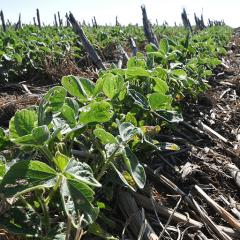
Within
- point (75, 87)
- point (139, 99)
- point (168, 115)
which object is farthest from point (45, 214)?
point (168, 115)

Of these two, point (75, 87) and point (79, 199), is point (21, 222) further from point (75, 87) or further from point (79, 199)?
point (75, 87)

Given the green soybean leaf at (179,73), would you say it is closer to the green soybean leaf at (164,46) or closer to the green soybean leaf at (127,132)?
the green soybean leaf at (164,46)

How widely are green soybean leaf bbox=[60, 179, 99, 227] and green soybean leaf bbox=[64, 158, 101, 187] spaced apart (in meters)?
0.02

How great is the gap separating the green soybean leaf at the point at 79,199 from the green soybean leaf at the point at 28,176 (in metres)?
0.05

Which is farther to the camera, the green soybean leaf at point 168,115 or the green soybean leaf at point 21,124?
the green soybean leaf at point 168,115

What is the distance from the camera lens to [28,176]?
130 cm

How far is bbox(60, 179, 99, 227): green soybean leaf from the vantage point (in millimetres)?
1297

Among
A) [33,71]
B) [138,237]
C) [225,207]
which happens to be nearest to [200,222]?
[225,207]

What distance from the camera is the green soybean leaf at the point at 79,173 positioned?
1.30 metres

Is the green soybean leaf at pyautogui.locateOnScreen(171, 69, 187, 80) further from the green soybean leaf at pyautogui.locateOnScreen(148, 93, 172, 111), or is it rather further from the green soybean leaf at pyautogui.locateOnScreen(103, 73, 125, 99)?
the green soybean leaf at pyautogui.locateOnScreen(103, 73, 125, 99)

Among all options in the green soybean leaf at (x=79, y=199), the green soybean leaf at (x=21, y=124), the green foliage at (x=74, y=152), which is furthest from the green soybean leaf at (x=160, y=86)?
the green soybean leaf at (x=79, y=199)

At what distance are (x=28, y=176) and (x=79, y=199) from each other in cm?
18

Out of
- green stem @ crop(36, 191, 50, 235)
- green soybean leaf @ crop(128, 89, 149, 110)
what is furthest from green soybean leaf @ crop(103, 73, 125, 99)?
green stem @ crop(36, 191, 50, 235)

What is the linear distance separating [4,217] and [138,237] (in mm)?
535
